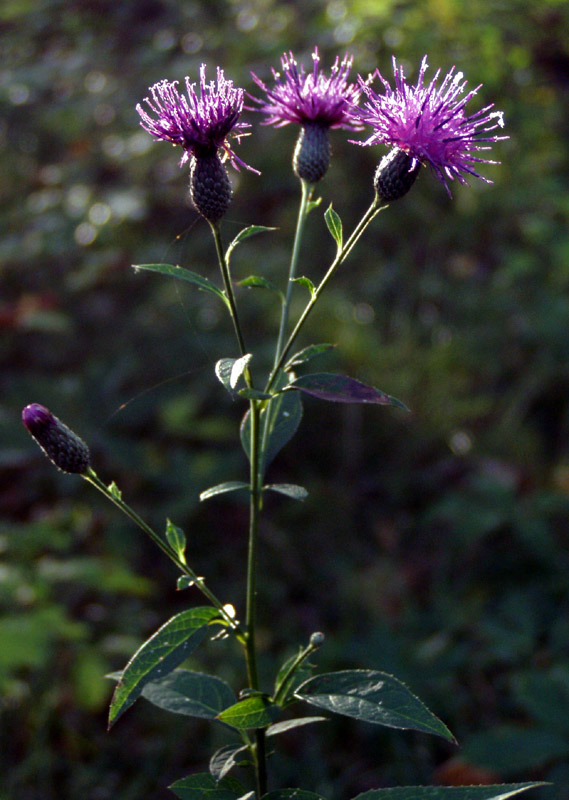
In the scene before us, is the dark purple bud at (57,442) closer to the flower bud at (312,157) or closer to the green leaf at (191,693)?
the green leaf at (191,693)

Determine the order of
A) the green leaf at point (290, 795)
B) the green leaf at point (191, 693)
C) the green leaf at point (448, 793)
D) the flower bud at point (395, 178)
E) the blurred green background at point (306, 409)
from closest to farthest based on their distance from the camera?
1. the green leaf at point (448, 793)
2. the green leaf at point (290, 795)
3. the flower bud at point (395, 178)
4. the green leaf at point (191, 693)
5. the blurred green background at point (306, 409)

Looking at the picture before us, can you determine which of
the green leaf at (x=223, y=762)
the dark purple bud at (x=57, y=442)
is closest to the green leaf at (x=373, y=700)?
the green leaf at (x=223, y=762)

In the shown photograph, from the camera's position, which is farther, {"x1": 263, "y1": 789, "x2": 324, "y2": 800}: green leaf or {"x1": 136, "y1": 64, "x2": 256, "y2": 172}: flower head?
{"x1": 136, "y1": 64, "x2": 256, "y2": 172}: flower head

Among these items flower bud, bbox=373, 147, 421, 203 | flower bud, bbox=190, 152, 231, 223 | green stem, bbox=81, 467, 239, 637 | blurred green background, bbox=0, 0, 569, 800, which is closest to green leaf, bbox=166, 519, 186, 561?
green stem, bbox=81, 467, 239, 637

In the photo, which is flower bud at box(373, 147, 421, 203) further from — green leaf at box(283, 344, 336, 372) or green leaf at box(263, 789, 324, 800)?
green leaf at box(263, 789, 324, 800)

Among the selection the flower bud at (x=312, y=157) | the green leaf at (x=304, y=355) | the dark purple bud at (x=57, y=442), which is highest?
the flower bud at (x=312, y=157)
